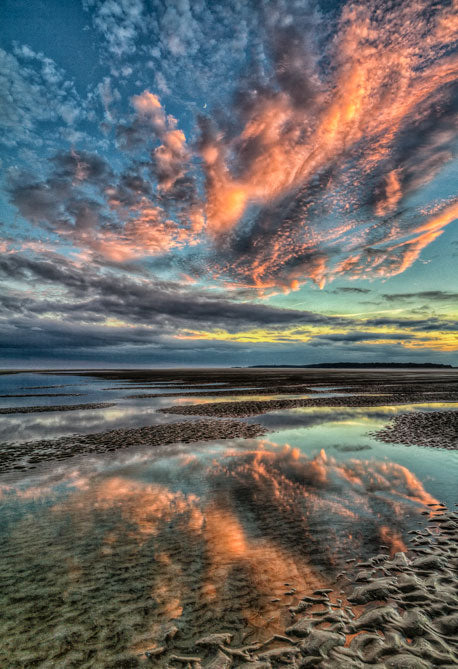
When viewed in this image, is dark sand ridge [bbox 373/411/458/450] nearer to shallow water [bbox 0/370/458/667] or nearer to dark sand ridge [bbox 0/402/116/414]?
shallow water [bbox 0/370/458/667]

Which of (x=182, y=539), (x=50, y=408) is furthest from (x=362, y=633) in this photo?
(x=50, y=408)

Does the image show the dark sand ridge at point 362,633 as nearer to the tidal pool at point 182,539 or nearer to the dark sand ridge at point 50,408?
the tidal pool at point 182,539

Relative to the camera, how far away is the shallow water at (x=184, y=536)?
4.77m

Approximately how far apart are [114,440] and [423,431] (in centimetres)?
1879

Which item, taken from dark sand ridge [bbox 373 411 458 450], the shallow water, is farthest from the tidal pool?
dark sand ridge [bbox 373 411 458 450]

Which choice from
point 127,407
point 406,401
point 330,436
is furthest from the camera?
point 406,401

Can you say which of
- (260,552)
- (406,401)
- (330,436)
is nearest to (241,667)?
(260,552)

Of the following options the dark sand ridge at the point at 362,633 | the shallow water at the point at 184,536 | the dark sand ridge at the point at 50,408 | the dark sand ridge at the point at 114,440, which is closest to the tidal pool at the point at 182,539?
the shallow water at the point at 184,536

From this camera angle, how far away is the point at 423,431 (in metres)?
18.6

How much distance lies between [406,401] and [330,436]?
2285cm

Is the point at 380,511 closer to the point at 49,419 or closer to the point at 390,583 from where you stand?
the point at 390,583

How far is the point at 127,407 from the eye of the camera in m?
32.4

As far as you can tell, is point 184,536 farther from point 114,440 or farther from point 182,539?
point 114,440

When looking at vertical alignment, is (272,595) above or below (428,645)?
below
